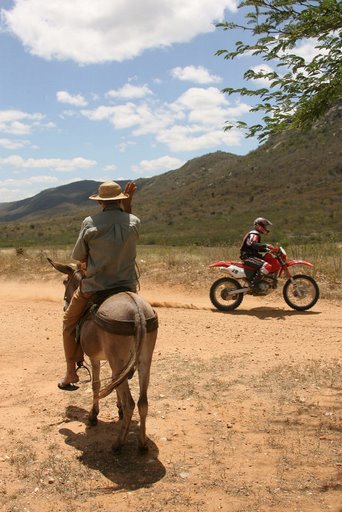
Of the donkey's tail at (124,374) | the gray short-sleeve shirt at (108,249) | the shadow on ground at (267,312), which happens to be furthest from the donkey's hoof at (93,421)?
the shadow on ground at (267,312)

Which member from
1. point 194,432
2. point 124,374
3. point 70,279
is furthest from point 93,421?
point 70,279

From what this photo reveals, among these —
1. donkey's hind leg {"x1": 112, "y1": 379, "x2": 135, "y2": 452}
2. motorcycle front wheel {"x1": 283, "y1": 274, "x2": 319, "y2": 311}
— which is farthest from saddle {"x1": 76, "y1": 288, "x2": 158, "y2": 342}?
motorcycle front wheel {"x1": 283, "y1": 274, "x2": 319, "y2": 311}

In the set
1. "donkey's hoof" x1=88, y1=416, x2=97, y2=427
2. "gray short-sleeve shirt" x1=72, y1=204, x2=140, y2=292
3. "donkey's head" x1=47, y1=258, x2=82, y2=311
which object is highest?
"gray short-sleeve shirt" x1=72, y1=204, x2=140, y2=292

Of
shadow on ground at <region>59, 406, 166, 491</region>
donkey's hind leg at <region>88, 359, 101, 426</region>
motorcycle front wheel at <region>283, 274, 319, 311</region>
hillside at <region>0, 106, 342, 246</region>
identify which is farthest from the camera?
hillside at <region>0, 106, 342, 246</region>

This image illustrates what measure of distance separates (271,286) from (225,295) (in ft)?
3.74

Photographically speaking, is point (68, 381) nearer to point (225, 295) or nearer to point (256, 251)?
point (225, 295)

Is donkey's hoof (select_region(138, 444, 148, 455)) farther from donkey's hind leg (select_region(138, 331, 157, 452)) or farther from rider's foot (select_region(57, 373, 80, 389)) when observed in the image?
rider's foot (select_region(57, 373, 80, 389))

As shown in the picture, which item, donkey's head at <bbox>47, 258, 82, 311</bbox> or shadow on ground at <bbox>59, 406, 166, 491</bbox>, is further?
donkey's head at <bbox>47, 258, 82, 311</bbox>

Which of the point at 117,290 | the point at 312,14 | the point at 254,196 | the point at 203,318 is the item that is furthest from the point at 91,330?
the point at 254,196

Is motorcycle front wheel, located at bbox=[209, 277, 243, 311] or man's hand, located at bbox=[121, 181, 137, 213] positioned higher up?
man's hand, located at bbox=[121, 181, 137, 213]

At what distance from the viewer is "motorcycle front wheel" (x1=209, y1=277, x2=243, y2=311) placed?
12320 millimetres

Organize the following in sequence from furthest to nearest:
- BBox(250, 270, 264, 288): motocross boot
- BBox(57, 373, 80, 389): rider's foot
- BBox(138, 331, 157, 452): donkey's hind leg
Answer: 1. BBox(250, 270, 264, 288): motocross boot
2. BBox(57, 373, 80, 389): rider's foot
3. BBox(138, 331, 157, 452): donkey's hind leg

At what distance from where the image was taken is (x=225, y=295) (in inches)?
485

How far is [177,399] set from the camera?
634 cm
